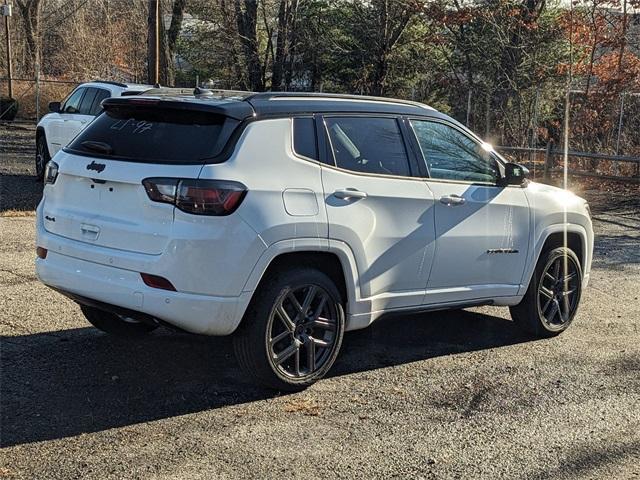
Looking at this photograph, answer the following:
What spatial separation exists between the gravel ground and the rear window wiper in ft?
4.65

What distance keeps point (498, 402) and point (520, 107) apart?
1652 cm

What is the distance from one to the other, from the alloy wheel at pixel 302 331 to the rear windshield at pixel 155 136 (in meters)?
1.02

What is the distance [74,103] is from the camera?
13.0 metres

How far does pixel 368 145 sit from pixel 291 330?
4.64ft

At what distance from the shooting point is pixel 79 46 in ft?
114

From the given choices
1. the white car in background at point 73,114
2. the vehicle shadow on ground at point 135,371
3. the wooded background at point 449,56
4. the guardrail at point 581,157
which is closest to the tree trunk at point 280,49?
the wooded background at point 449,56

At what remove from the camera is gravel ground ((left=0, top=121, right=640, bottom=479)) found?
401 centimetres

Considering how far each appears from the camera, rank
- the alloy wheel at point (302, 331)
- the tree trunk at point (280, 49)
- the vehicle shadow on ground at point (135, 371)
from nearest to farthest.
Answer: the vehicle shadow on ground at point (135, 371) < the alloy wheel at point (302, 331) < the tree trunk at point (280, 49)

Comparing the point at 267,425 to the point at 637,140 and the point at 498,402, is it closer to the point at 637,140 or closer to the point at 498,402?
the point at 498,402

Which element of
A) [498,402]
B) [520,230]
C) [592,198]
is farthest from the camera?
[592,198]

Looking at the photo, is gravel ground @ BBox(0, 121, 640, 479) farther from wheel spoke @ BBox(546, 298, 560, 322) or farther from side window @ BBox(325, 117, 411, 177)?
side window @ BBox(325, 117, 411, 177)

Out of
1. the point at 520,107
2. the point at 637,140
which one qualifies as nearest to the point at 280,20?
the point at 520,107

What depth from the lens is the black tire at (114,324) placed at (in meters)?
5.62

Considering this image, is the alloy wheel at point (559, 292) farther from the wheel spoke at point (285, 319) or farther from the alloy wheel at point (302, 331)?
the wheel spoke at point (285, 319)
